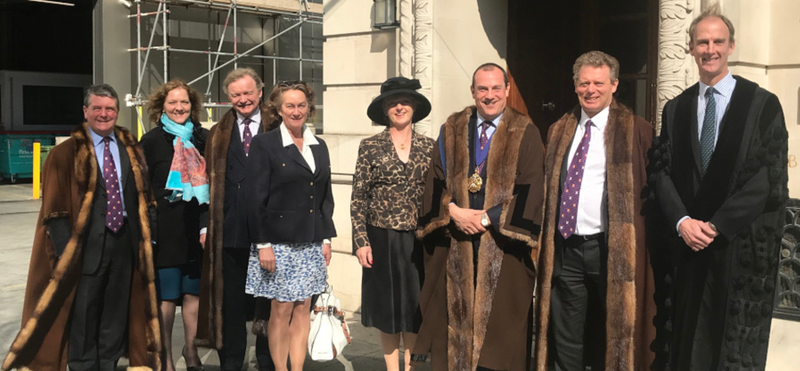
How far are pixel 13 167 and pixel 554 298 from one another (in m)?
20.6

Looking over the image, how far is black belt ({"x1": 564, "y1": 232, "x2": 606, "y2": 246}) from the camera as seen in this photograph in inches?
160

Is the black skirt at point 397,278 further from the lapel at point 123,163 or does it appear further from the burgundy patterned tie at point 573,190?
the lapel at point 123,163

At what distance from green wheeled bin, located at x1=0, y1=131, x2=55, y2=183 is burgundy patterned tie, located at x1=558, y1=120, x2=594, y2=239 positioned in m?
20.4

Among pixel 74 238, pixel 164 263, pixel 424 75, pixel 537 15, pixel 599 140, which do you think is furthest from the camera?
pixel 537 15

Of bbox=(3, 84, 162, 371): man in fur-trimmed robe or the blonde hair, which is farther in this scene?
the blonde hair

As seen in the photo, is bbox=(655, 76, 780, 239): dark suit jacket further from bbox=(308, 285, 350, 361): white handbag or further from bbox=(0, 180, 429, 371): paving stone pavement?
bbox=(0, 180, 429, 371): paving stone pavement

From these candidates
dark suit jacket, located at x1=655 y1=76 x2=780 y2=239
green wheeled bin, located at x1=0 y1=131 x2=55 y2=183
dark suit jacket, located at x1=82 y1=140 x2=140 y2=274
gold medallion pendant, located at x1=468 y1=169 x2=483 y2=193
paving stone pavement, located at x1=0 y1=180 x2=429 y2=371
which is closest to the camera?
dark suit jacket, located at x1=655 y1=76 x2=780 y2=239

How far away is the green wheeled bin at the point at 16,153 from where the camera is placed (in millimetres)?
20938

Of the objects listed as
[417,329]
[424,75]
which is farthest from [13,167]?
[417,329]

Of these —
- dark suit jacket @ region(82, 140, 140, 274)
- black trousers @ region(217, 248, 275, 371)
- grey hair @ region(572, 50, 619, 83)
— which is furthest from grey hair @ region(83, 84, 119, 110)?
grey hair @ region(572, 50, 619, 83)

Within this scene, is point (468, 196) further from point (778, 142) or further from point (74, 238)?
point (74, 238)

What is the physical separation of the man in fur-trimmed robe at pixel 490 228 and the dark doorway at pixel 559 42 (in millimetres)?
2818

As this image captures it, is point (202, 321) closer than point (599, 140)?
No

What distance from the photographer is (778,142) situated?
356 centimetres
